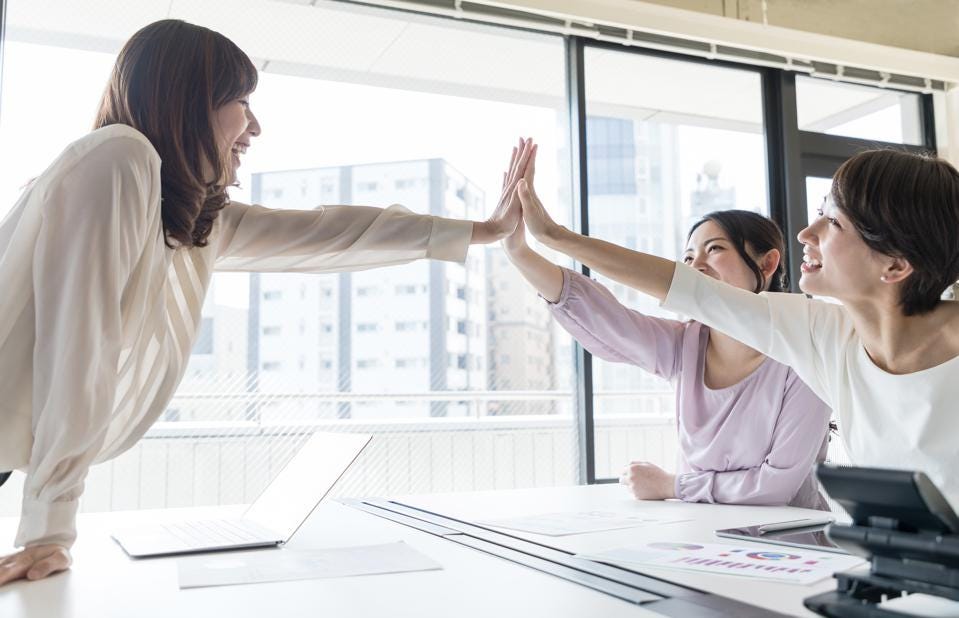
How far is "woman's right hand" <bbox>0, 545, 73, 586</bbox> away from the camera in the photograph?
0.89 metres

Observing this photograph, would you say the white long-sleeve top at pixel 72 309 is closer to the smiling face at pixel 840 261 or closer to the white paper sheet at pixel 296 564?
Result: the white paper sheet at pixel 296 564

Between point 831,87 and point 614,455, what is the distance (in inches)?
82.0

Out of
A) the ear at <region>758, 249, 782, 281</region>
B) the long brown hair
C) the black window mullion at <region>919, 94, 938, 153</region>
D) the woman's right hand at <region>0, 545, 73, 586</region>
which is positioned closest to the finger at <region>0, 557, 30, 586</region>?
the woman's right hand at <region>0, 545, 73, 586</region>

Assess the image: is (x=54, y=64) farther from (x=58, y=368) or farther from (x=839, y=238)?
(x=839, y=238)

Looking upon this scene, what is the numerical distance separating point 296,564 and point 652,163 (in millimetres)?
2899

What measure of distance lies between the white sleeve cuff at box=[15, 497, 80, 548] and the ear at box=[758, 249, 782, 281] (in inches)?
63.8

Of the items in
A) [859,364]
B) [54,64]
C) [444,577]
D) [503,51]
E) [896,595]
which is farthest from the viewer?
[503,51]

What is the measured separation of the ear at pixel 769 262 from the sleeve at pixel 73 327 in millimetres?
1509

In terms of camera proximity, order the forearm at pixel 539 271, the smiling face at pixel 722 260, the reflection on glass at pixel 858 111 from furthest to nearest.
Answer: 1. the reflection on glass at pixel 858 111
2. the smiling face at pixel 722 260
3. the forearm at pixel 539 271

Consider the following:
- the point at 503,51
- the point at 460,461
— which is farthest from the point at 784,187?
the point at 460,461

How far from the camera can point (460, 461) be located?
4.15 metres

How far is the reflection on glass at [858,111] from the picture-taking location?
3.87m

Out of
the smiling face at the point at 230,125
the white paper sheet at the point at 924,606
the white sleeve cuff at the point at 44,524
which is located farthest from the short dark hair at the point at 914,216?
the white sleeve cuff at the point at 44,524

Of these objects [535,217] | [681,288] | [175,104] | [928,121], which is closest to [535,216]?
[535,217]
